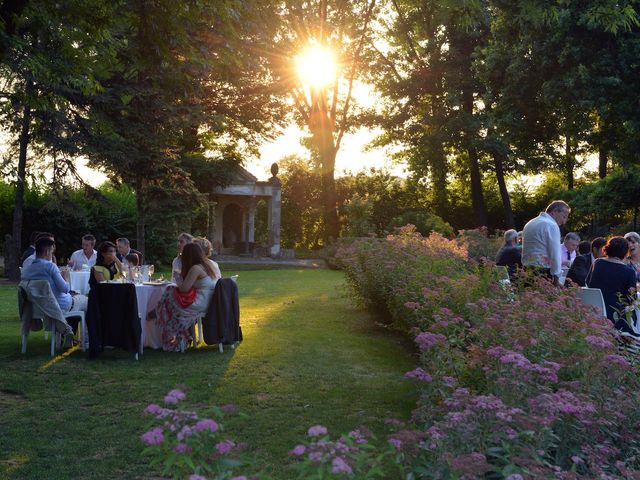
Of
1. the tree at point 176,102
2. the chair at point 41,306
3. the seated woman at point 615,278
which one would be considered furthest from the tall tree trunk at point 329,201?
the seated woman at point 615,278

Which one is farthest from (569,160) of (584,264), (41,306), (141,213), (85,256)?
(41,306)

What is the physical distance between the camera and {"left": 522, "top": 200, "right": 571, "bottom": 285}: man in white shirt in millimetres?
9391

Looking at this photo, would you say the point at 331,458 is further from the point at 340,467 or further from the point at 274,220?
the point at 274,220

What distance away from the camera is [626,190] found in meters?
28.3

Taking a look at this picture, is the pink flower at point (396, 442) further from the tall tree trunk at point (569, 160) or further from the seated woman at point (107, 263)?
the tall tree trunk at point (569, 160)

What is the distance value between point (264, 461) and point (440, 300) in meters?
3.12

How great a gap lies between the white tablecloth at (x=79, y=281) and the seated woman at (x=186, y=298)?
89.3 inches

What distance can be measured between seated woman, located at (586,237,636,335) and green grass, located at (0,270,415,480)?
2262 millimetres

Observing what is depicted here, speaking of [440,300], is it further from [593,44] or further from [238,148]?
[238,148]

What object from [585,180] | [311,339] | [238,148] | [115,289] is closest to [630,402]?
[115,289]

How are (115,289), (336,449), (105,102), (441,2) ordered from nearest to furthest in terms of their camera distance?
(336,449), (441,2), (115,289), (105,102)

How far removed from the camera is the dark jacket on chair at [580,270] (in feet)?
34.8

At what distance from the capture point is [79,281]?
12.4m

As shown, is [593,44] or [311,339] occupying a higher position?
[593,44]
